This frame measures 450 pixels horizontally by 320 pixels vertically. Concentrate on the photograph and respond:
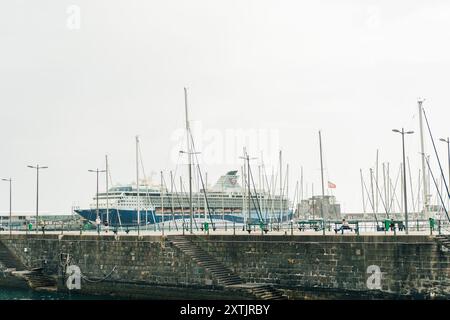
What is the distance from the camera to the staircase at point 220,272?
115ft

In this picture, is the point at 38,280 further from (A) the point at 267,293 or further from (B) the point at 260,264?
(A) the point at 267,293

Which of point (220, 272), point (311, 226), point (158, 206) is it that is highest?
→ point (158, 206)

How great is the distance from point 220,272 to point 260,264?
2.86m

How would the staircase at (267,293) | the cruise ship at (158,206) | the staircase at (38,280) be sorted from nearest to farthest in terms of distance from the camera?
the staircase at (267,293) → the staircase at (38,280) → the cruise ship at (158,206)

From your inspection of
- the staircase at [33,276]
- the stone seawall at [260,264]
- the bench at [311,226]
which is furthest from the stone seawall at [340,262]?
the staircase at [33,276]

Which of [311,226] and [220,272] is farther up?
A: [311,226]

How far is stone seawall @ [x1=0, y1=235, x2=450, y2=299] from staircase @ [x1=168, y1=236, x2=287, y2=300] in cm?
29

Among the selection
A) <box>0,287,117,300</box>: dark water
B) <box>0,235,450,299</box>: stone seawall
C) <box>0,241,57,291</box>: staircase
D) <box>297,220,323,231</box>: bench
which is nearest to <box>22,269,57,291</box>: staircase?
<box>0,241,57,291</box>: staircase

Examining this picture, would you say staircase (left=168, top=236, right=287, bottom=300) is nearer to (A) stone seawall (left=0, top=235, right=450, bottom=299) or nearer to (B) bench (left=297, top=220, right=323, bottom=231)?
(A) stone seawall (left=0, top=235, right=450, bottom=299)

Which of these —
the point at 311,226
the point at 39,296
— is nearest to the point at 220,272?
the point at 311,226

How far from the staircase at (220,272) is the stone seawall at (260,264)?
287 millimetres

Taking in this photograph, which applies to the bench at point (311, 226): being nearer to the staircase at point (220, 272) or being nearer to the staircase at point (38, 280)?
the staircase at point (220, 272)

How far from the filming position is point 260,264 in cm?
3659
